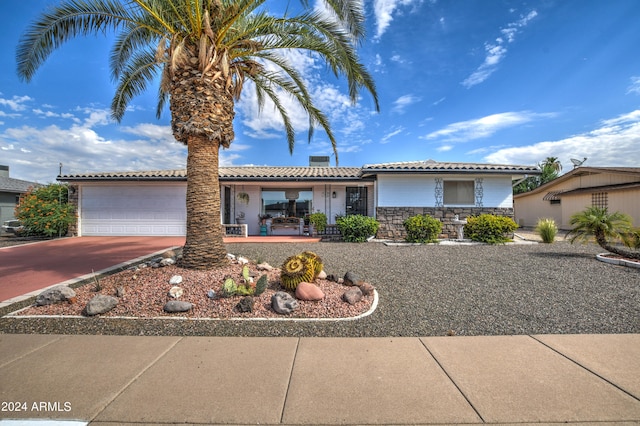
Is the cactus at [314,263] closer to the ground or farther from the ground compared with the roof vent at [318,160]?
closer to the ground

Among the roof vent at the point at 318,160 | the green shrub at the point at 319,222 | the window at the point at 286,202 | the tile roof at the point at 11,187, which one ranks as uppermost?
the roof vent at the point at 318,160

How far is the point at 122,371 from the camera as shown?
2863 mm

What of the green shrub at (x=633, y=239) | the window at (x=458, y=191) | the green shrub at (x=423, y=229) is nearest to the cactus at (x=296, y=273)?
the green shrub at (x=423, y=229)

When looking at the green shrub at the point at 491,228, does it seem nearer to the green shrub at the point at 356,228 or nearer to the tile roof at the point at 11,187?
the green shrub at the point at 356,228

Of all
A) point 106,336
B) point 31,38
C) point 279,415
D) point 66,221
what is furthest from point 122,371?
point 66,221

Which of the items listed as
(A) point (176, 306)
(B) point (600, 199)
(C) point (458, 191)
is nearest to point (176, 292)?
(A) point (176, 306)

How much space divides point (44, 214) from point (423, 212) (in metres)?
18.8

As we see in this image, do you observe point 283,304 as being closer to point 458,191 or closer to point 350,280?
point 350,280

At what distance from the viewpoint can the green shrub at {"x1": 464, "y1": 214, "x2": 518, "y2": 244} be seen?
11773mm

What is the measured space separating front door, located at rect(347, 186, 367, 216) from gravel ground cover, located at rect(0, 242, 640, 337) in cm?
796

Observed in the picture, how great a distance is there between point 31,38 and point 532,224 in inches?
1221

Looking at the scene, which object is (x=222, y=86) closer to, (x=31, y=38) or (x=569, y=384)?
(x=31, y=38)

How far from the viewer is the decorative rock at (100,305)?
4.24 metres

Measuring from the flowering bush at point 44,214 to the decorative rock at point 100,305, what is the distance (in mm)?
13770
